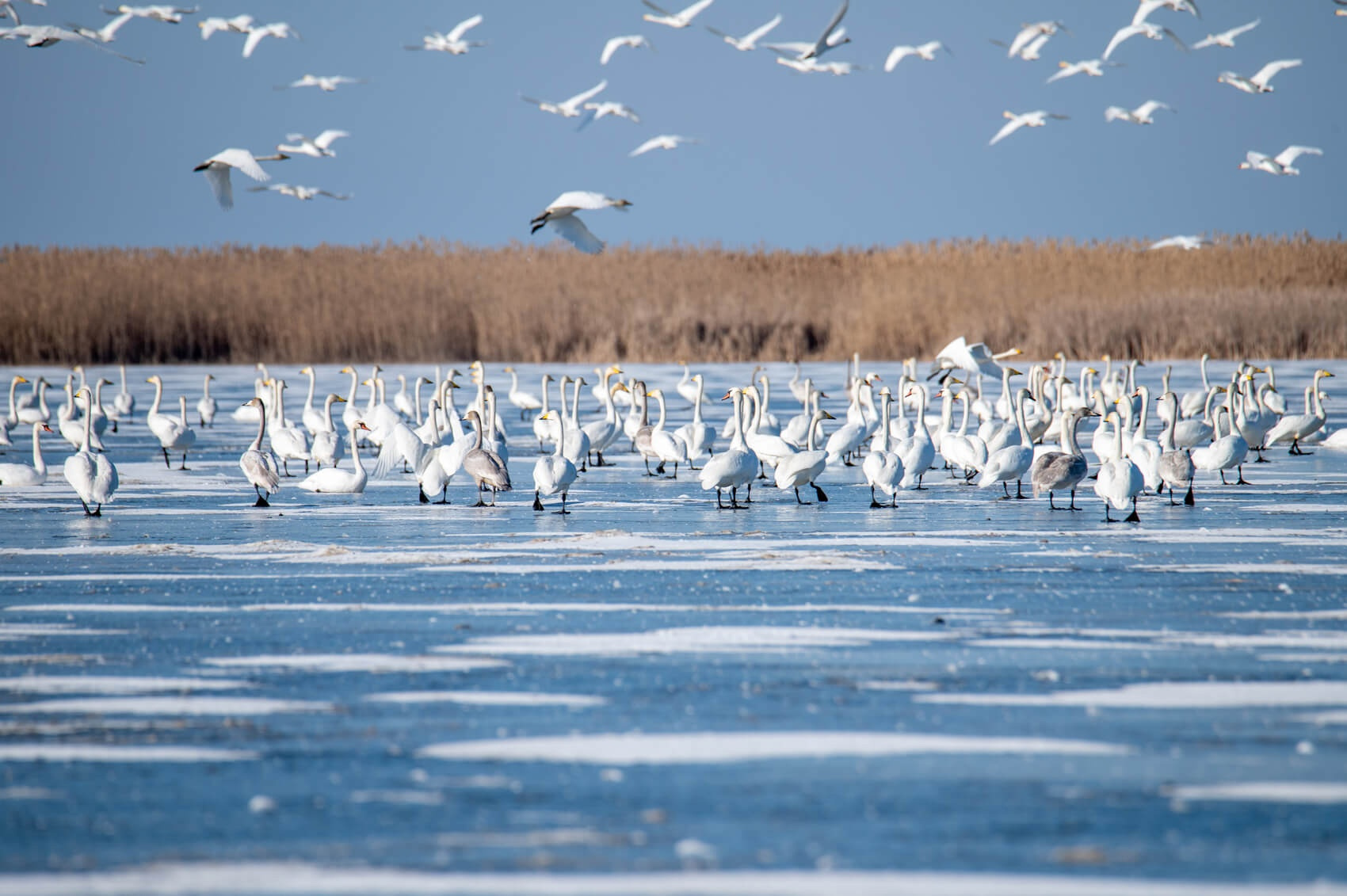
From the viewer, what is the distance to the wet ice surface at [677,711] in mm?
3822

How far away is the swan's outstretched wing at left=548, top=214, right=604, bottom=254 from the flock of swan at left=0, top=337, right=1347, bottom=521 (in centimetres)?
150

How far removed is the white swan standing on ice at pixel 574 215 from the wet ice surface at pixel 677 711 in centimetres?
328

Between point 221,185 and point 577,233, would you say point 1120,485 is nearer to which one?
point 577,233

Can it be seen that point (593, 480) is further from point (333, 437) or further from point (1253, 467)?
point (1253, 467)

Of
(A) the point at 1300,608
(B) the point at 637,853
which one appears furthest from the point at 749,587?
(B) the point at 637,853

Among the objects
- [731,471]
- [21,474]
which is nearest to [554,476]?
[731,471]

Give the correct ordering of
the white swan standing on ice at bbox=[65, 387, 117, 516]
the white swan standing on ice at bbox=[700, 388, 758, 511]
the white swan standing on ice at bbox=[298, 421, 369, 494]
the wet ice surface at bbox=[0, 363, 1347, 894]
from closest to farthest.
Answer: the wet ice surface at bbox=[0, 363, 1347, 894] < the white swan standing on ice at bbox=[65, 387, 117, 516] < the white swan standing on ice at bbox=[700, 388, 758, 511] < the white swan standing on ice at bbox=[298, 421, 369, 494]

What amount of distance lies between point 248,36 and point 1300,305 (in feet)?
63.1

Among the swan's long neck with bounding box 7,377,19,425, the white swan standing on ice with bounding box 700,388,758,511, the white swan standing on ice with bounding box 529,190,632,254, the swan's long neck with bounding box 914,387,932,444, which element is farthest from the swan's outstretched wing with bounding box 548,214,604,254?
the swan's long neck with bounding box 7,377,19,425

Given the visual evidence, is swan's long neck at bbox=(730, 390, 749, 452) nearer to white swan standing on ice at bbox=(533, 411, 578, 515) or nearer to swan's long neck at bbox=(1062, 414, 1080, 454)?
white swan standing on ice at bbox=(533, 411, 578, 515)

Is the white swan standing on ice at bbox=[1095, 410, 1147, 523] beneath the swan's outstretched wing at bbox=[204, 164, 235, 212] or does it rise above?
beneath

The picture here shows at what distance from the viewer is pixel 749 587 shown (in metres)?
7.68

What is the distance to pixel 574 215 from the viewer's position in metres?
13.0

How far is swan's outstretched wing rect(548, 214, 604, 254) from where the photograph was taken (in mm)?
12844
